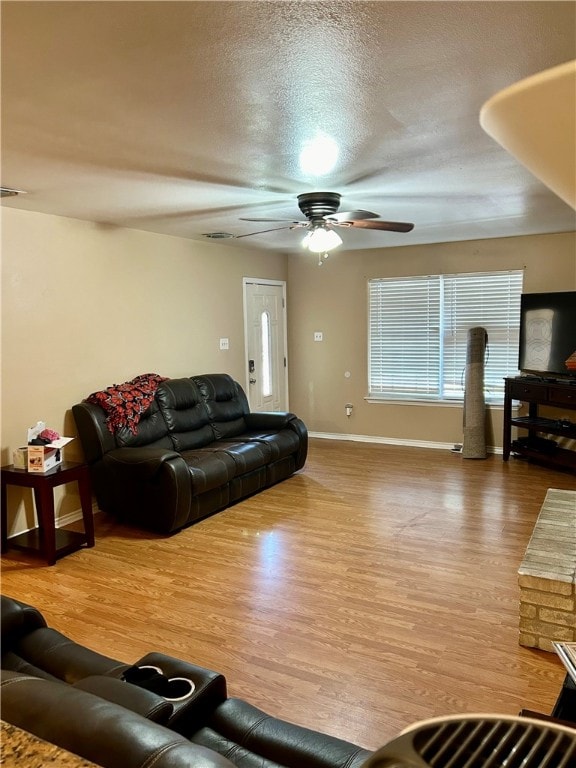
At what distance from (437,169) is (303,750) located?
289cm

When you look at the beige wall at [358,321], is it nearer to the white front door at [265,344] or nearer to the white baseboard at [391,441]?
the white baseboard at [391,441]

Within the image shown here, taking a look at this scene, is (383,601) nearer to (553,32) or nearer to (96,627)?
(96,627)

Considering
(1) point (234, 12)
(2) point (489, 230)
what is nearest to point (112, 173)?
(1) point (234, 12)

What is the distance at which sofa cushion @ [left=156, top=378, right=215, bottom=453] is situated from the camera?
16.1 feet

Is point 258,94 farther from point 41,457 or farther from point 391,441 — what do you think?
point 391,441

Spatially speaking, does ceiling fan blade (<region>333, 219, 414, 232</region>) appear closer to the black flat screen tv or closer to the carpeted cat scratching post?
the black flat screen tv

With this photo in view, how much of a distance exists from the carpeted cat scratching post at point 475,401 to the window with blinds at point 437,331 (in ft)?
0.83

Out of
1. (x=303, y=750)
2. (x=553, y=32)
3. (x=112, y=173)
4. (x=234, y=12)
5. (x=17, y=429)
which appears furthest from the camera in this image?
(x=17, y=429)

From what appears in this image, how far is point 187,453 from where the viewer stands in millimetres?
4715

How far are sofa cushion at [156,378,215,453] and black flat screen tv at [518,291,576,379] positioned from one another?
11.3ft

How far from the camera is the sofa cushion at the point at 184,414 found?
4902 millimetres

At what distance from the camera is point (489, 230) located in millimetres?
5512

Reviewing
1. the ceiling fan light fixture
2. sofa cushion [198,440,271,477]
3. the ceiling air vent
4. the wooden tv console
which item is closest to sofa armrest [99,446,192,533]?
sofa cushion [198,440,271,477]

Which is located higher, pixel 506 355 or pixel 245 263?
pixel 245 263
